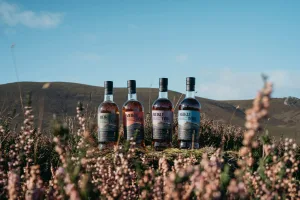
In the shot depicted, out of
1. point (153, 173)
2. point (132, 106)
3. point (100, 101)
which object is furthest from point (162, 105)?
point (100, 101)

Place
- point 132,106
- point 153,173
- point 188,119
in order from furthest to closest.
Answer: point 132,106, point 188,119, point 153,173

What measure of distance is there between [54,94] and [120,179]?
3387 cm

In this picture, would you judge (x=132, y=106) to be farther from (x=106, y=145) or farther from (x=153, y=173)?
(x=153, y=173)

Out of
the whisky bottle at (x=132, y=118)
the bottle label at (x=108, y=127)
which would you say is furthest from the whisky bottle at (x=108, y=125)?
the whisky bottle at (x=132, y=118)

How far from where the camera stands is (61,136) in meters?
1.55

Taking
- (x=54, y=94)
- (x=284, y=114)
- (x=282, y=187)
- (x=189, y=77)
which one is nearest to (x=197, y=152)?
(x=189, y=77)

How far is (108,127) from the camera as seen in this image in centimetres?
371

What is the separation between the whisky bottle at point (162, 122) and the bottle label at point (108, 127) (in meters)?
0.40

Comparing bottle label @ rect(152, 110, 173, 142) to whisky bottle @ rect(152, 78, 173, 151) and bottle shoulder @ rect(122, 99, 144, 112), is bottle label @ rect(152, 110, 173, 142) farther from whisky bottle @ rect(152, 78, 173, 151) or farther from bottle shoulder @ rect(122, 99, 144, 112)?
bottle shoulder @ rect(122, 99, 144, 112)

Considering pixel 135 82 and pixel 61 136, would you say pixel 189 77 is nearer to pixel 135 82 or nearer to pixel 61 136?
pixel 135 82

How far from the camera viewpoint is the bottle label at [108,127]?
12.1ft

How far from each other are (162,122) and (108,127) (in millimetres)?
537

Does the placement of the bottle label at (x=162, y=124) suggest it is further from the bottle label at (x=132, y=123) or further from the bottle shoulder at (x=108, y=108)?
the bottle shoulder at (x=108, y=108)

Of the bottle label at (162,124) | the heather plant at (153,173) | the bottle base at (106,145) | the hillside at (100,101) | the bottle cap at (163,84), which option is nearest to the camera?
the heather plant at (153,173)
